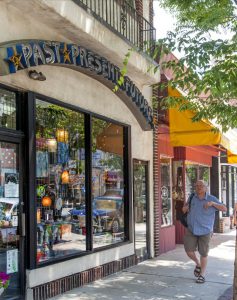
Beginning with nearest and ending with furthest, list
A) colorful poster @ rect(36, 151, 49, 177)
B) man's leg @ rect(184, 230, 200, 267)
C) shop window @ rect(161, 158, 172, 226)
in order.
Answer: colorful poster @ rect(36, 151, 49, 177) → man's leg @ rect(184, 230, 200, 267) → shop window @ rect(161, 158, 172, 226)

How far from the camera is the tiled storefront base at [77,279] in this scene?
6.65m

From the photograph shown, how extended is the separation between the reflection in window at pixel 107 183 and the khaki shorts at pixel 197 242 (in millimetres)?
1560

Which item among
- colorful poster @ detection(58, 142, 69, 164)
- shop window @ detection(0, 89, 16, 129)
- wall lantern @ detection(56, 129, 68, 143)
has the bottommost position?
colorful poster @ detection(58, 142, 69, 164)

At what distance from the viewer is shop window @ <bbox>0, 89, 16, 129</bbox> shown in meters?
6.24

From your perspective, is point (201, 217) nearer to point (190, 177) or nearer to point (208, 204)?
point (208, 204)

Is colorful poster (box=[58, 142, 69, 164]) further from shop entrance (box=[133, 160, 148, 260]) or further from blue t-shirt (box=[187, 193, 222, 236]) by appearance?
shop entrance (box=[133, 160, 148, 260])

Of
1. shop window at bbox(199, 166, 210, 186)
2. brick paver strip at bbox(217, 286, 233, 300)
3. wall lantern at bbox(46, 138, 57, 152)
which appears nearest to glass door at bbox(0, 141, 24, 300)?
wall lantern at bbox(46, 138, 57, 152)

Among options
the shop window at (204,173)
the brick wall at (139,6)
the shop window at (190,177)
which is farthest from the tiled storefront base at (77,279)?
the shop window at (204,173)

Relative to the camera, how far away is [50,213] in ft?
23.8

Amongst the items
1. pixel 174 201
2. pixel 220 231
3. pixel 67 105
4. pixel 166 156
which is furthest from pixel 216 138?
pixel 220 231

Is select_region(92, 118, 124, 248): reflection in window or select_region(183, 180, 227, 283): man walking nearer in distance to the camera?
select_region(183, 180, 227, 283): man walking

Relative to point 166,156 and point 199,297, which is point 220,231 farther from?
point 199,297

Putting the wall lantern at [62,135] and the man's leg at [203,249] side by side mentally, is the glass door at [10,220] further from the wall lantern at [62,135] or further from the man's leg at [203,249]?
the man's leg at [203,249]

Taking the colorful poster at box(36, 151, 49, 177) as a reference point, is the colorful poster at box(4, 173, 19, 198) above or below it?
below
